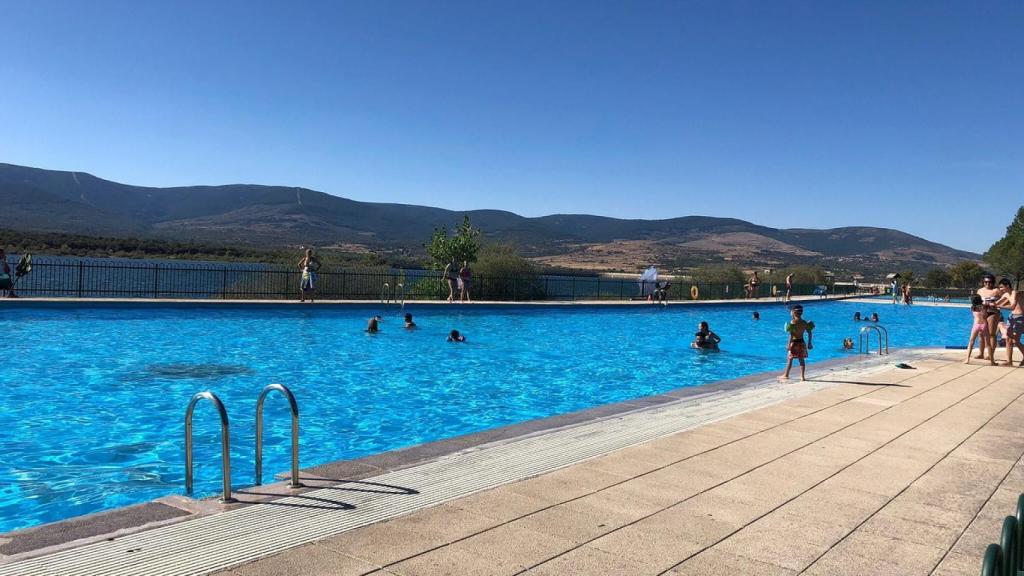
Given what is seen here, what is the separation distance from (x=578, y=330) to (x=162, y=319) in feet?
38.7

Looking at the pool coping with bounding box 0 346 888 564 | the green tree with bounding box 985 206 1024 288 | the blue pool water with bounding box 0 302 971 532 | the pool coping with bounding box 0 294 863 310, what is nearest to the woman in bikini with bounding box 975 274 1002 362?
the blue pool water with bounding box 0 302 971 532

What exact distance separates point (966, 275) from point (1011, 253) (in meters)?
4.34

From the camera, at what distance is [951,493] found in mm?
5168

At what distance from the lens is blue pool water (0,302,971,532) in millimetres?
7492

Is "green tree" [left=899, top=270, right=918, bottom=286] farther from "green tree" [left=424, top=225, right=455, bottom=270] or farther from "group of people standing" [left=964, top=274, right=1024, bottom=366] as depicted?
"group of people standing" [left=964, top=274, right=1024, bottom=366]

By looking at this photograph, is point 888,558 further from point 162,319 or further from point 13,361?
point 162,319

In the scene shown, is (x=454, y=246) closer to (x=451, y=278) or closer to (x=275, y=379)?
(x=451, y=278)

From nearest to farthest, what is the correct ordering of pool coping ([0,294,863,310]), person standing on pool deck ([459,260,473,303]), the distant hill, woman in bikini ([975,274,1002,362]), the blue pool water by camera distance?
the blue pool water < woman in bikini ([975,274,1002,362]) < pool coping ([0,294,863,310]) < person standing on pool deck ([459,260,473,303]) < the distant hill

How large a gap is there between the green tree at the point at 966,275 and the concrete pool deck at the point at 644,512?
2735 inches

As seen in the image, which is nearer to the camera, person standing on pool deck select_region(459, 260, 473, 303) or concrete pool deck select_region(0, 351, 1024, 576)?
concrete pool deck select_region(0, 351, 1024, 576)

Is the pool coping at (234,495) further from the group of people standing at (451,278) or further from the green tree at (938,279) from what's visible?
the green tree at (938,279)

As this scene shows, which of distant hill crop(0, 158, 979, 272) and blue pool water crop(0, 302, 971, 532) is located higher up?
distant hill crop(0, 158, 979, 272)

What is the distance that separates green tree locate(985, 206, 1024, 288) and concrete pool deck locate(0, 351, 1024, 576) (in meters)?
69.8

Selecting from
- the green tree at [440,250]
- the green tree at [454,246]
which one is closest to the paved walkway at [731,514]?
the green tree at [454,246]
